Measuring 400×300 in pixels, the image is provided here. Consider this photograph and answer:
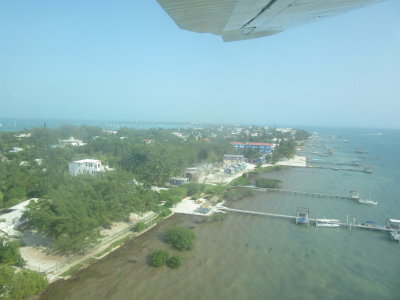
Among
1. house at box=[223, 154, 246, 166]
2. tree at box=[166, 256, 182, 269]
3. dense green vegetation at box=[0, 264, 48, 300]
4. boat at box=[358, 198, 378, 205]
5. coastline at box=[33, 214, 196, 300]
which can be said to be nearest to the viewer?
dense green vegetation at box=[0, 264, 48, 300]

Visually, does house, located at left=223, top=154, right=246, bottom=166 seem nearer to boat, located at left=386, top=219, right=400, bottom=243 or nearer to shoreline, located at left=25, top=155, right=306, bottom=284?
shoreline, located at left=25, top=155, right=306, bottom=284

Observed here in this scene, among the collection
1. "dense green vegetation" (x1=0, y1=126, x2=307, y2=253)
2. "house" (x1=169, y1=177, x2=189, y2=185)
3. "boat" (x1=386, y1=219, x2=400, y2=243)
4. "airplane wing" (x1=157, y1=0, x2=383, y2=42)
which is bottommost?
"boat" (x1=386, y1=219, x2=400, y2=243)

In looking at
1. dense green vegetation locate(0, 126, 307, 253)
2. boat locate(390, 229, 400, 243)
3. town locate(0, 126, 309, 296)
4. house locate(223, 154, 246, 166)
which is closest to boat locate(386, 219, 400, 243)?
boat locate(390, 229, 400, 243)

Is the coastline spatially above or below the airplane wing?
below

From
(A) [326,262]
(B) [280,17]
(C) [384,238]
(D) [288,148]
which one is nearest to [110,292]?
(A) [326,262]

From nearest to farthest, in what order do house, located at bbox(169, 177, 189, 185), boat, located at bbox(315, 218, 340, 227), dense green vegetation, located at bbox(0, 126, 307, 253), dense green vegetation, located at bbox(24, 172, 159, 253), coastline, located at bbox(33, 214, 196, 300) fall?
coastline, located at bbox(33, 214, 196, 300), dense green vegetation, located at bbox(24, 172, 159, 253), dense green vegetation, located at bbox(0, 126, 307, 253), boat, located at bbox(315, 218, 340, 227), house, located at bbox(169, 177, 189, 185)

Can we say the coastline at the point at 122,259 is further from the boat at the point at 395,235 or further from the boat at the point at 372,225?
the boat at the point at 395,235

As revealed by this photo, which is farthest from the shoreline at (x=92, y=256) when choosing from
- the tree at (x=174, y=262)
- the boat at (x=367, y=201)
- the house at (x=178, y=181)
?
the boat at (x=367, y=201)
